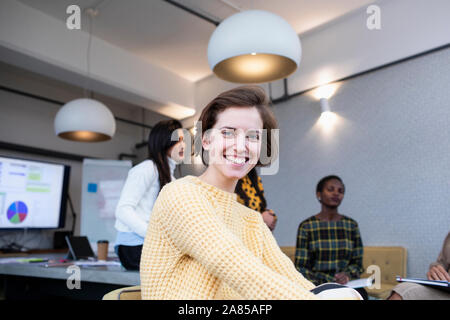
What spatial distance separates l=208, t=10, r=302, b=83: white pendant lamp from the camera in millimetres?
2039

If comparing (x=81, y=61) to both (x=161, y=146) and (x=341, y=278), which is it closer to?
(x=161, y=146)

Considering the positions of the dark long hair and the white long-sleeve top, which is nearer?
the white long-sleeve top

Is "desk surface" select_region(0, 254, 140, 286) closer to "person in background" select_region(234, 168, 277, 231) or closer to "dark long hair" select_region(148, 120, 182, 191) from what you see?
"dark long hair" select_region(148, 120, 182, 191)

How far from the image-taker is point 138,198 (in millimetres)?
1804

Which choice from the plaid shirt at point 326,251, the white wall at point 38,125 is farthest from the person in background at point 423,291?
the white wall at point 38,125

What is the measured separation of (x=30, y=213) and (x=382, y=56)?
15.3 feet

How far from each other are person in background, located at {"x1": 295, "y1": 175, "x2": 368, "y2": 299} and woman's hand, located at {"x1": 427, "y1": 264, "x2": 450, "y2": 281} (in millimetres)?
423

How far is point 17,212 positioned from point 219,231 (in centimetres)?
497

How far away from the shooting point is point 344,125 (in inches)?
161

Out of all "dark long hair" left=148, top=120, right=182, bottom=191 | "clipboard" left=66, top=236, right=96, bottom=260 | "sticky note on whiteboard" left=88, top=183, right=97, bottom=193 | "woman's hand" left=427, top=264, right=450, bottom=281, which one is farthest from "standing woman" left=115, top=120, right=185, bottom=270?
"sticky note on whiteboard" left=88, top=183, right=97, bottom=193

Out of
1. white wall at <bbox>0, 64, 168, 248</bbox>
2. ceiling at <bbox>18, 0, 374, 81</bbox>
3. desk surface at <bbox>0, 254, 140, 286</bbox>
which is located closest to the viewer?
desk surface at <bbox>0, 254, 140, 286</bbox>

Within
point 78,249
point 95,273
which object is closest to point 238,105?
point 95,273
